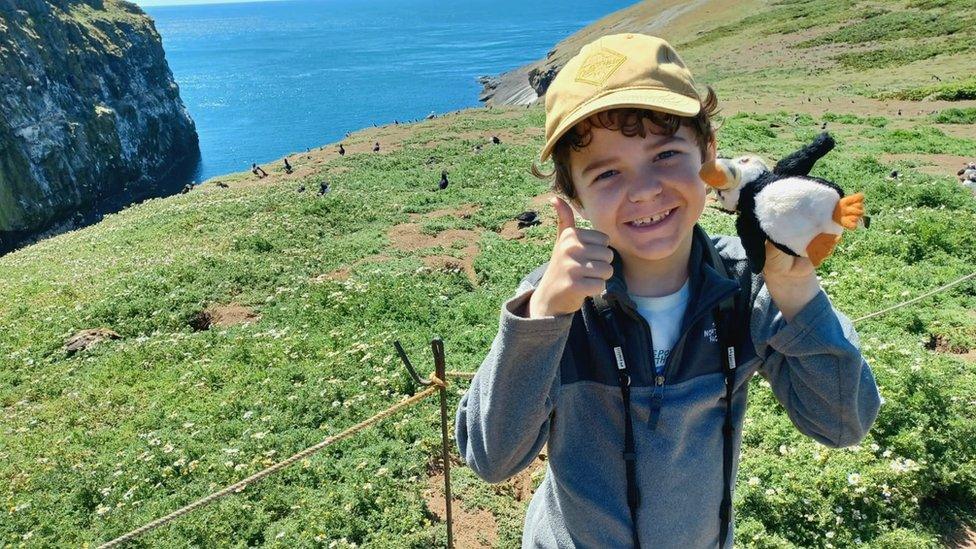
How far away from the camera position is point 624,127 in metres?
2.04

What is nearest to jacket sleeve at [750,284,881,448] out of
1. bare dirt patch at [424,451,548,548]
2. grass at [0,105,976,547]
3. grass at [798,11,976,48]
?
grass at [0,105,976,547]

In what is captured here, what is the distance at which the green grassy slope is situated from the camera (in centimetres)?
589

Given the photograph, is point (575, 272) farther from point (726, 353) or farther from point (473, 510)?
point (473, 510)

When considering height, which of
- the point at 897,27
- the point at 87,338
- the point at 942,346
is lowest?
the point at 897,27

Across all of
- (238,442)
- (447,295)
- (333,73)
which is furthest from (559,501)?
(333,73)

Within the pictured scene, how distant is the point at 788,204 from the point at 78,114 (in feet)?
244

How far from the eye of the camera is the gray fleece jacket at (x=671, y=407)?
6.75ft

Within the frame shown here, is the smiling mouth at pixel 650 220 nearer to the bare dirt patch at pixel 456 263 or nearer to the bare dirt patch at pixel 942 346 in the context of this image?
the bare dirt patch at pixel 942 346

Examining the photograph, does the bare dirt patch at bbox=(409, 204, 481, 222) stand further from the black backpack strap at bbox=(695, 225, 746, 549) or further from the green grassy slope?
the black backpack strap at bbox=(695, 225, 746, 549)

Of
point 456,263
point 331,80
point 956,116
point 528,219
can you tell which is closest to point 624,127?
point 456,263

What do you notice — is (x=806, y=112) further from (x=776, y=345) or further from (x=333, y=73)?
(x=333, y=73)

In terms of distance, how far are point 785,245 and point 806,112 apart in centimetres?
2604

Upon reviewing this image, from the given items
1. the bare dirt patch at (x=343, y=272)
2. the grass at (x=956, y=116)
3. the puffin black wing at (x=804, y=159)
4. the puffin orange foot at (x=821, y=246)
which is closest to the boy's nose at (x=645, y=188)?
the puffin black wing at (x=804, y=159)

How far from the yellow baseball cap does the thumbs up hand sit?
1.35ft
